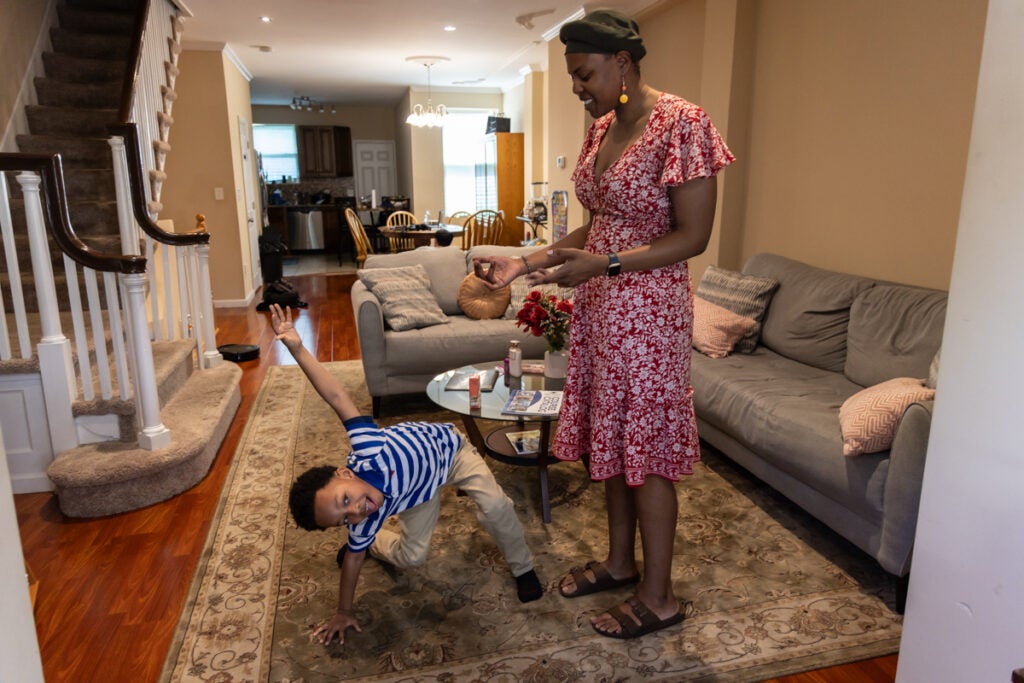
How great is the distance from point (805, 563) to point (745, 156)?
2.80 meters

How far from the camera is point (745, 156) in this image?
421cm

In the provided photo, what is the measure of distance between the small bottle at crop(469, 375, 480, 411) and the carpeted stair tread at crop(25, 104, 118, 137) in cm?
349

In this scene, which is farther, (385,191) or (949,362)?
(385,191)

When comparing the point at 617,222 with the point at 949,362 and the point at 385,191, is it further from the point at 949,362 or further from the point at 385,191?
the point at 385,191

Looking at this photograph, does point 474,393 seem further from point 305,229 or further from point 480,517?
point 305,229

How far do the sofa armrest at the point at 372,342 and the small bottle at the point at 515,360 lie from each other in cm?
91

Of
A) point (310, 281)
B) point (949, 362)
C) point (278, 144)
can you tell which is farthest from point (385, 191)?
point (949, 362)

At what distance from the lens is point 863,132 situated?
3.28 m

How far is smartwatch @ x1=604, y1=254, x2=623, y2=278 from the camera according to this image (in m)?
1.55

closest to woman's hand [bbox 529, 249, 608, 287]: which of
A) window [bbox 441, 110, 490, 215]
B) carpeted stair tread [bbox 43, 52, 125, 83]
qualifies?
carpeted stair tread [bbox 43, 52, 125, 83]

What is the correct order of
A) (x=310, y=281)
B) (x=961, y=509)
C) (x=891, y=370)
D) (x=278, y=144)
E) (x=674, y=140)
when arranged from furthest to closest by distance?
(x=278, y=144)
(x=310, y=281)
(x=891, y=370)
(x=674, y=140)
(x=961, y=509)

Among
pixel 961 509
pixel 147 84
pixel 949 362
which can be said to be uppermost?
pixel 147 84

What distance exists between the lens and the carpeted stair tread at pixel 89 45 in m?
4.95

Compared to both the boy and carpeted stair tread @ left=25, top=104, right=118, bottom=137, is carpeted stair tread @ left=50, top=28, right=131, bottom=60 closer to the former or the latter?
carpeted stair tread @ left=25, top=104, right=118, bottom=137
